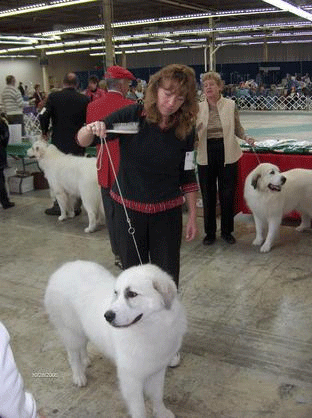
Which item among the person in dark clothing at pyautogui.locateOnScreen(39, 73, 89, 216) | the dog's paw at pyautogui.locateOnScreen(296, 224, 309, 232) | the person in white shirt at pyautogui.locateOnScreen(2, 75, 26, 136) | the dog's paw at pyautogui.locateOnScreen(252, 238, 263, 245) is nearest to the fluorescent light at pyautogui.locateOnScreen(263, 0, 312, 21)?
the person in dark clothing at pyautogui.locateOnScreen(39, 73, 89, 216)

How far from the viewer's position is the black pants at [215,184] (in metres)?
5.10

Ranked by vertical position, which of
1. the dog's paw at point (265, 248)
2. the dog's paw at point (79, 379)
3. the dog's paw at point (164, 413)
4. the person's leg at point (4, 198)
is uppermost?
the person's leg at point (4, 198)

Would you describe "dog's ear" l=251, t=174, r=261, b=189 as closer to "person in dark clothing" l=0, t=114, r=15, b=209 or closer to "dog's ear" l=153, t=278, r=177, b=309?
"dog's ear" l=153, t=278, r=177, b=309

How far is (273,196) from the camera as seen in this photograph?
515 cm

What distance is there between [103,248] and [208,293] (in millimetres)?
1767

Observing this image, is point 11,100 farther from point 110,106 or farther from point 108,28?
point 110,106

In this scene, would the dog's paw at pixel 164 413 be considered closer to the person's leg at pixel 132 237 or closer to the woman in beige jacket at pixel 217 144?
the person's leg at pixel 132 237

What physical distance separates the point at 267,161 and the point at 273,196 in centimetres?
111

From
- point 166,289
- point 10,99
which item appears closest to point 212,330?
point 166,289

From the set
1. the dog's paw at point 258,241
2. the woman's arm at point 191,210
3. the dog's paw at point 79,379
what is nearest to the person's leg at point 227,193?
the dog's paw at point 258,241

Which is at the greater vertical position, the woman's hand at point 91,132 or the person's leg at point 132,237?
the woman's hand at point 91,132

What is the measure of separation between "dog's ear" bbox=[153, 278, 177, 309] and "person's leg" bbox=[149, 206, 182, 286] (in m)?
0.64

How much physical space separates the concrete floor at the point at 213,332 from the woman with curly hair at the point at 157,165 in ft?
2.58

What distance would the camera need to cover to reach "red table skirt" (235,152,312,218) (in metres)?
5.95
